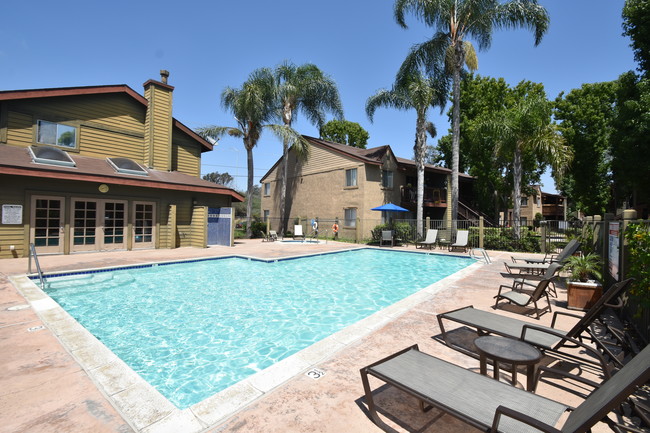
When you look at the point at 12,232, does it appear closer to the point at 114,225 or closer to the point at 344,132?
the point at 114,225

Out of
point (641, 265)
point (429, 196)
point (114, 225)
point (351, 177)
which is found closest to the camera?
point (641, 265)

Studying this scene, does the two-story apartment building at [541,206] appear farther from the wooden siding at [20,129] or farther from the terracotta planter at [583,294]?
the wooden siding at [20,129]

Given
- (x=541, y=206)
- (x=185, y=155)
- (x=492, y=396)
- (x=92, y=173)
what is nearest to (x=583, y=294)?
(x=492, y=396)

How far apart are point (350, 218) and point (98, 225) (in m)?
16.0

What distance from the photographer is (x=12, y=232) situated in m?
12.2

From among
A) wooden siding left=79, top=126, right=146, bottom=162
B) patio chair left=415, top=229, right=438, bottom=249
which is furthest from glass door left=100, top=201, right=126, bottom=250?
patio chair left=415, top=229, right=438, bottom=249

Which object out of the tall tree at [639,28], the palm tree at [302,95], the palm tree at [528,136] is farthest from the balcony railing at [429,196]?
the tall tree at [639,28]

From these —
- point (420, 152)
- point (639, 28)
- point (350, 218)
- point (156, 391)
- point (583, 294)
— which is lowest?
point (156, 391)

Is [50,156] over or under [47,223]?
over

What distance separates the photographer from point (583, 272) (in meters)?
6.64

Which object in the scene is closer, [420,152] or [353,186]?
[420,152]

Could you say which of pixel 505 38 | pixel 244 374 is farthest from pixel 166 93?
pixel 505 38

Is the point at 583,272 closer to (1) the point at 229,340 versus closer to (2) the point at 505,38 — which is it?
(1) the point at 229,340

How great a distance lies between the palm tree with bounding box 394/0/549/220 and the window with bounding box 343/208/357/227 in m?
7.18
